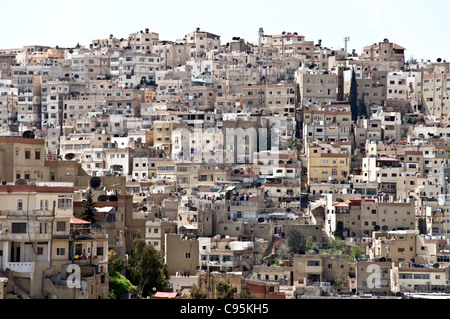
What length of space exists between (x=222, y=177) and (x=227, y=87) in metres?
18.5

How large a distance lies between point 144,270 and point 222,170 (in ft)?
87.7

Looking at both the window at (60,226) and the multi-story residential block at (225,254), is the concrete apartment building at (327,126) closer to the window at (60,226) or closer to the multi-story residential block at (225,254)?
the multi-story residential block at (225,254)

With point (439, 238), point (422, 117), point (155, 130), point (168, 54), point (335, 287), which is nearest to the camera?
point (335, 287)

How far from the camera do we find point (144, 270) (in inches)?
1297

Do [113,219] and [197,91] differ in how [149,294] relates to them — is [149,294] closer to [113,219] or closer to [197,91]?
[113,219]

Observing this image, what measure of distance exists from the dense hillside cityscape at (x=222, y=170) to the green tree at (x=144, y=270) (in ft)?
0.22

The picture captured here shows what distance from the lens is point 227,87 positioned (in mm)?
76812

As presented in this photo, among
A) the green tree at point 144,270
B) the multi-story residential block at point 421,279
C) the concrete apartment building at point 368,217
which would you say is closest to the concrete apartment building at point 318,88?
the concrete apartment building at point 368,217

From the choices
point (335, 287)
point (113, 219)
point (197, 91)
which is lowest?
point (335, 287)

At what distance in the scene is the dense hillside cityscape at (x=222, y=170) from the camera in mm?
30719

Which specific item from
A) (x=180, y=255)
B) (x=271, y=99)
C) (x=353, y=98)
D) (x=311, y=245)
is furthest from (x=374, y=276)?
(x=353, y=98)

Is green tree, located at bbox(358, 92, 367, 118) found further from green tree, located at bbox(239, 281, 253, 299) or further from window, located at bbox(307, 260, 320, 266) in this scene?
green tree, located at bbox(239, 281, 253, 299)
